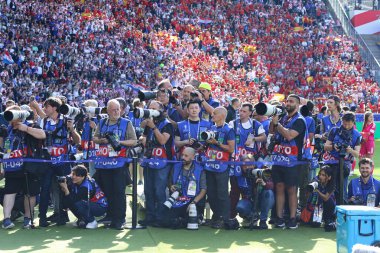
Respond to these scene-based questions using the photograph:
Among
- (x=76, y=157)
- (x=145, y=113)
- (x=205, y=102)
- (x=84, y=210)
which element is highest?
(x=205, y=102)

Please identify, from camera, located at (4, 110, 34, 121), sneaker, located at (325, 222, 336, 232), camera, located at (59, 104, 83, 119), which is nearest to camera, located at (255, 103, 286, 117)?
sneaker, located at (325, 222, 336, 232)

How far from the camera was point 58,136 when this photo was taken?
10.4 metres

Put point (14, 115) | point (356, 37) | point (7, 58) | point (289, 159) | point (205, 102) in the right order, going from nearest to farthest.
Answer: point (14, 115)
point (289, 159)
point (205, 102)
point (7, 58)
point (356, 37)

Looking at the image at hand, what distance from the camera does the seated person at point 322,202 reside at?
1034 cm

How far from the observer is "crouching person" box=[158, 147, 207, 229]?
1020cm

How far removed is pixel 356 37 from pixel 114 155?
35.5 meters

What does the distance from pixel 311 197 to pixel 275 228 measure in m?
0.69

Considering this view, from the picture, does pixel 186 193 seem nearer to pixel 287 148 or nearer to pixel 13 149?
pixel 287 148

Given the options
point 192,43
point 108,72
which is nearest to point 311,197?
point 108,72

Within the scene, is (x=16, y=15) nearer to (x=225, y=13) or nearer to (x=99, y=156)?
(x=225, y=13)

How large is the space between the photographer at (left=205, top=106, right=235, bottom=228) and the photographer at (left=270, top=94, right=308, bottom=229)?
0.64 meters

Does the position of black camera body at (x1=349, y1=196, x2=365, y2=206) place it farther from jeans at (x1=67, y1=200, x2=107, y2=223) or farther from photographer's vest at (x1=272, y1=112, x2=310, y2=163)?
jeans at (x1=67, y1=200, x2=107, y2=223)

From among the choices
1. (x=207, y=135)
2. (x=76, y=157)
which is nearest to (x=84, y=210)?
(x=76, y=157)

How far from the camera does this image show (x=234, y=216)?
10602mm
